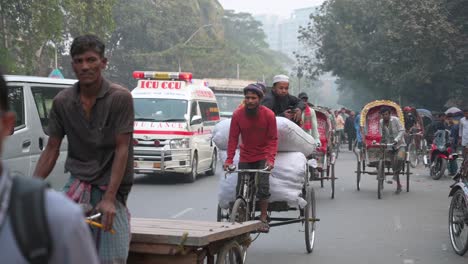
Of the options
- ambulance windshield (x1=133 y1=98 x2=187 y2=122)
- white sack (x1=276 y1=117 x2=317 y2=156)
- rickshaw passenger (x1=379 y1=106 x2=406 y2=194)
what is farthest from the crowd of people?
ambulance windshield (x1=133 y1=98 x2=187 y2=122)

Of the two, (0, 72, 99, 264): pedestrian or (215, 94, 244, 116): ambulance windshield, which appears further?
(215, 94, 244, 116): ambulance windshield

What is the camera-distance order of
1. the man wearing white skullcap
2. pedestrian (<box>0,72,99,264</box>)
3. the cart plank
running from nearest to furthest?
pedestrian (<box>0,72,99,264</box>) < the cart plank < the man wearing white skullcap

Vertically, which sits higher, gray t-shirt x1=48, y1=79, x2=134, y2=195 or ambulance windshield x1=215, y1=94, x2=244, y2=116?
gray t-shirt x1=48, y1=79, x2=134, y2=195

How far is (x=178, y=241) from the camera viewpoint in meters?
4.45

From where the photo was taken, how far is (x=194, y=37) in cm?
7288

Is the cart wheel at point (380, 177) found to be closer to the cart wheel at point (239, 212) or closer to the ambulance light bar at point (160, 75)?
the ambulance light bar at point (160, 75)

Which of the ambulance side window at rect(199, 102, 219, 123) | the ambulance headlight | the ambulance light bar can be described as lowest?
the ambulance headlight

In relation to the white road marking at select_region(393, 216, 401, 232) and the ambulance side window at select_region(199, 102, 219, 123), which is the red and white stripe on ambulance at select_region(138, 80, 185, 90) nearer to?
the ambulance side window at select_region(199, 102, 219, 123)

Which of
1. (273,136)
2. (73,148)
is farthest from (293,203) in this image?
(73,148)

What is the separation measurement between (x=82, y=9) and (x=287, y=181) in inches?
1078

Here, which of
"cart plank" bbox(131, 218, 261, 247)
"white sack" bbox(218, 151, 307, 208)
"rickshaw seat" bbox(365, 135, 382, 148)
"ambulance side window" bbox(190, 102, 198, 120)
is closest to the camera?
"cart plank" bbox(131, 218, 261, 247)

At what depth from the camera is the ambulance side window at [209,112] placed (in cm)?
1823

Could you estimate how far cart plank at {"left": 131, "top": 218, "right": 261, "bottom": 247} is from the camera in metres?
4.46

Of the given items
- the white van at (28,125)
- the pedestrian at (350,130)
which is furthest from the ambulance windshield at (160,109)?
the pedestrian at (350,130)
